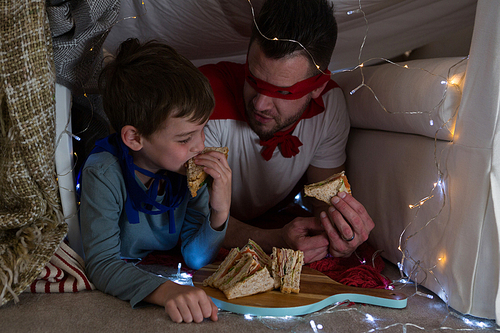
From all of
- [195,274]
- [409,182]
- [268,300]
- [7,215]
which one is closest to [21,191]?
[7,215]

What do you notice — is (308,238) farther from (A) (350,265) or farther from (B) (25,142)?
(B) (25,142)

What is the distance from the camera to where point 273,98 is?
1.25 meters

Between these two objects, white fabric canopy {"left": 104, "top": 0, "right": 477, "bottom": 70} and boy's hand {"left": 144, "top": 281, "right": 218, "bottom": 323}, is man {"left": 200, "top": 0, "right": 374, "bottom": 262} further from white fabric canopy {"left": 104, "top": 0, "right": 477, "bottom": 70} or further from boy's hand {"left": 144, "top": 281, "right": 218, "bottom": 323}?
boy's hand {"left": 144, "top": 281, "right": 218, "bottom": 323}

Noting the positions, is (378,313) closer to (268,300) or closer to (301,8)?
(268,300)

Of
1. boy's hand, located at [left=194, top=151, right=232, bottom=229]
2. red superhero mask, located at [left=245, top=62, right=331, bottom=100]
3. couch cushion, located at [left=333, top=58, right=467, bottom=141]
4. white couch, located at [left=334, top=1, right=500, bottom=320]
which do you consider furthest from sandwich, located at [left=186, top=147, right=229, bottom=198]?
white couch, located at [left=334, top=1, right=500, bottom=320]

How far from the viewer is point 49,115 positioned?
3.16ft

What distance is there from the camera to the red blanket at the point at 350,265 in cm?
106

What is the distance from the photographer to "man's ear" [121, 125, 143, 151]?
102 cm

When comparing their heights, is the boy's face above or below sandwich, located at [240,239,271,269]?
above

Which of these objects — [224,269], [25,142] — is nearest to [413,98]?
[224,269]

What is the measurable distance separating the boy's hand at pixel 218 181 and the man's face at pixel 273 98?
273mm

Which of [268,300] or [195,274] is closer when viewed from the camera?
[268,300]

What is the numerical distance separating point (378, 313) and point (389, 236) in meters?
0.35

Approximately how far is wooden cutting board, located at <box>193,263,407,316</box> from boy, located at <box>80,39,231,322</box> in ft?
0.46
